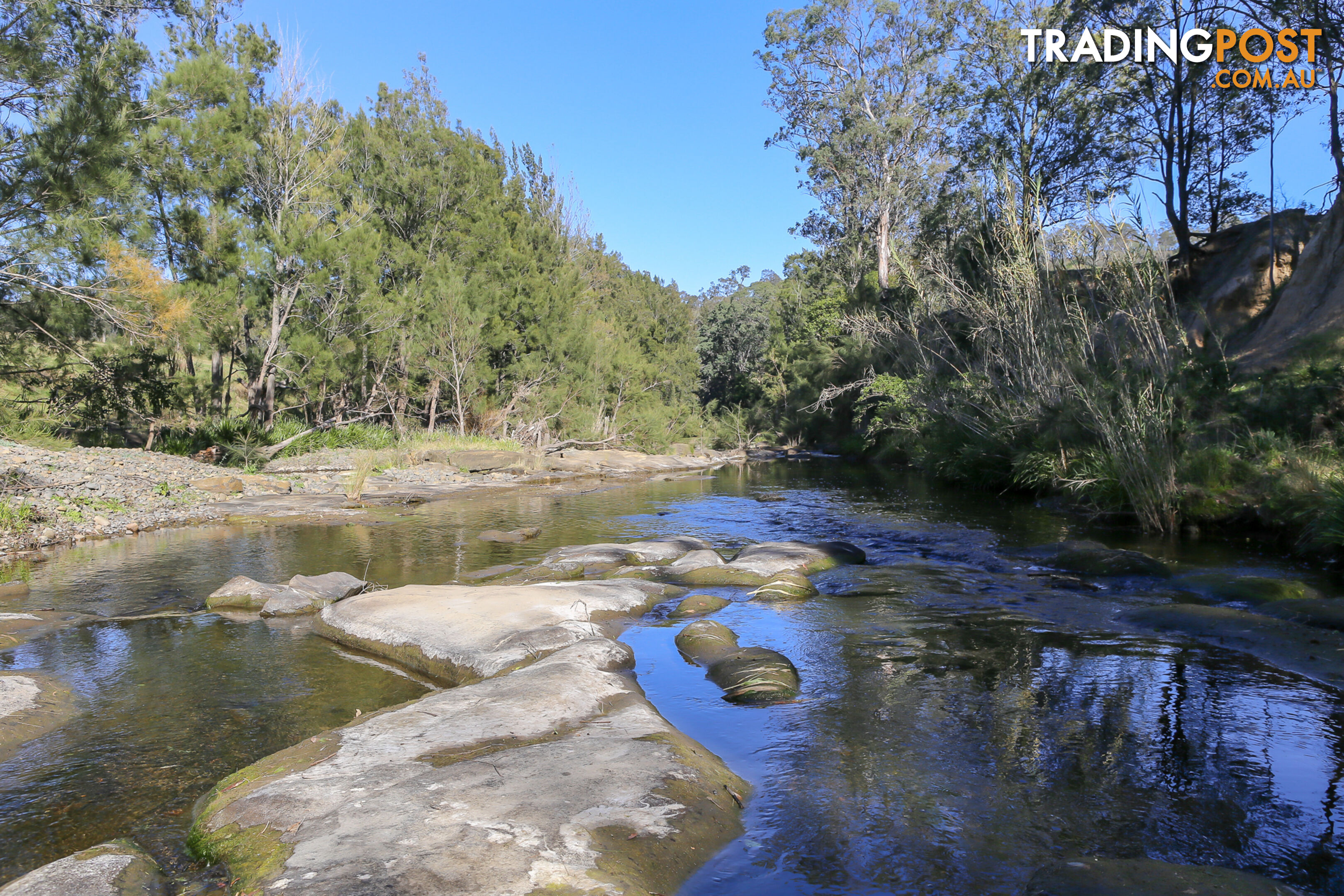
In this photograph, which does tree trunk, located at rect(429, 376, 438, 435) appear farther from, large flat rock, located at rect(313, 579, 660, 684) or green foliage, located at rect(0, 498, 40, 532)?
large flat rock, located at rect(313, 579, 660, 684)

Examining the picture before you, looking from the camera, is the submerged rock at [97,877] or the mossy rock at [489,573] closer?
the submerged rock at [97,877]

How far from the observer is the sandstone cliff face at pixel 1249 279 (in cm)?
1991

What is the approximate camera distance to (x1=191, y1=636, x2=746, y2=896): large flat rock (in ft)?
10.1

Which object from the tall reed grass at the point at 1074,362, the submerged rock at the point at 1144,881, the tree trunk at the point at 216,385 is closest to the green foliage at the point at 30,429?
the tree trunk at the point at 216,385

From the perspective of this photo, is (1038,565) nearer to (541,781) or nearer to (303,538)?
(541,781)

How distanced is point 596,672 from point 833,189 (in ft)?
107

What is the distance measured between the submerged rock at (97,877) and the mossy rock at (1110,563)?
904cm

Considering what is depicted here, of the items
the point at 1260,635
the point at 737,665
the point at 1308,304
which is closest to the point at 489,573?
the point at 737,665

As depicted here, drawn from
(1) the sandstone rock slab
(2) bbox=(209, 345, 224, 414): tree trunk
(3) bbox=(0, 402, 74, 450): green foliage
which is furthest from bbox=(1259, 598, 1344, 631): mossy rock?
(2) bbox=(209, 345, 224, 414): tree trunk

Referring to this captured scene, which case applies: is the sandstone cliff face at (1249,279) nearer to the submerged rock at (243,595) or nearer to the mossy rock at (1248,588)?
the mossy rock at (1248,588)

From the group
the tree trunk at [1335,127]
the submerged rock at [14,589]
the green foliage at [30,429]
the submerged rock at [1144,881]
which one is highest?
the tree trunk at [1335,127]

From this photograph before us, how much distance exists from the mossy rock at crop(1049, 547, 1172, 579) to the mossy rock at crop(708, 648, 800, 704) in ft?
15.8

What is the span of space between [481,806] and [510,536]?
9656 mm

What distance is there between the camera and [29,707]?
536 centimetres
